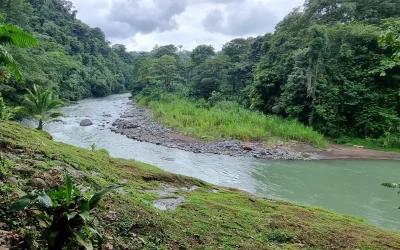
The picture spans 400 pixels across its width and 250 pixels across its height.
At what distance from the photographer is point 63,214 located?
2236 mm

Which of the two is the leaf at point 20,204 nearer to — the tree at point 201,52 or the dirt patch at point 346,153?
the dirt patch at point 346,153

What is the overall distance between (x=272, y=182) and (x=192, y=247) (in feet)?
32.1

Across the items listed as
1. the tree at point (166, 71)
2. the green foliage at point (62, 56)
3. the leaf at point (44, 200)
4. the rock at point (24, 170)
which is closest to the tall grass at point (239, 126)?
the green foliage at point (62, 56)

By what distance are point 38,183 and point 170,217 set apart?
156 cm

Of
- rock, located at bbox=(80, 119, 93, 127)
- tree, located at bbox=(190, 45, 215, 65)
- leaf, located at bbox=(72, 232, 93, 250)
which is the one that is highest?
tree, located at bbox=(190, 45, 215, 65)

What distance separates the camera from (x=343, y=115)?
21859 millimetres

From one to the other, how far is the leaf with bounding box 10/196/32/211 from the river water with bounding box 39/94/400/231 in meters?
9.23

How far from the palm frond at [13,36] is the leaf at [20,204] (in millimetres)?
2473

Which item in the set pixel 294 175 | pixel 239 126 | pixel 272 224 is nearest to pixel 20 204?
pixel 272 224

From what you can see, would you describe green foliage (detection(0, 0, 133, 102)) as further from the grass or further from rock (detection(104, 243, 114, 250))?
the grass

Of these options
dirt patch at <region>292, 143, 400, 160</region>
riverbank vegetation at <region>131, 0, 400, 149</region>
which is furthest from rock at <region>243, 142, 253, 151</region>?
riverbank vegetation at <region>131, 0, 400, 149</region>

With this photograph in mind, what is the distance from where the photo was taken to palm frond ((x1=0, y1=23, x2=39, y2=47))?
11.9 ft

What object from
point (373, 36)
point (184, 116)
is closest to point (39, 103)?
point (184, 116)

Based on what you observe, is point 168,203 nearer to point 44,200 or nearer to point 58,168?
point 58,168
